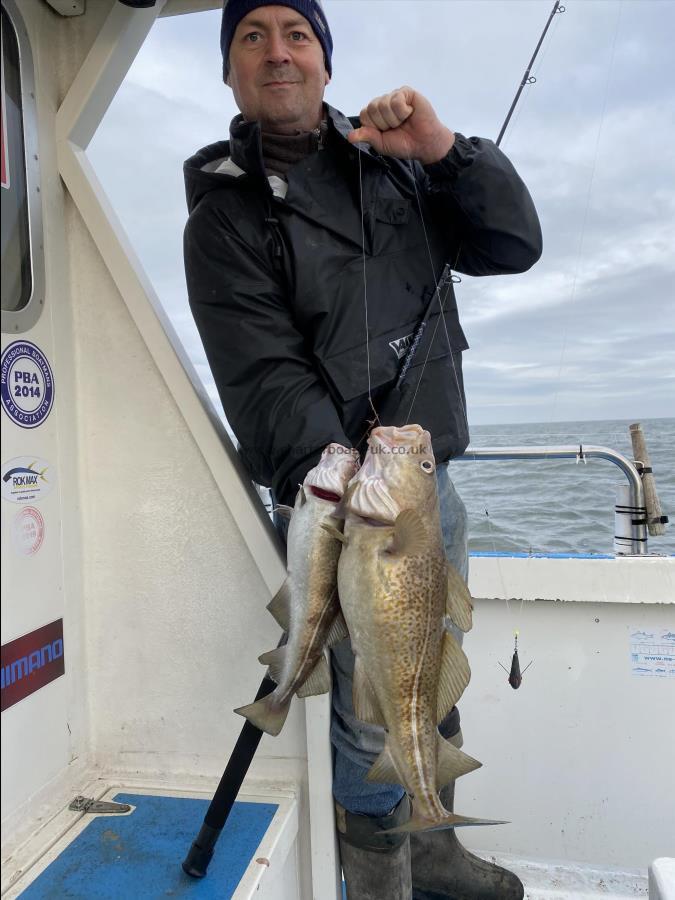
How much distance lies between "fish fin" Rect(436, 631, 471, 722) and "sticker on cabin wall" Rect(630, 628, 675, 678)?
1792 mm

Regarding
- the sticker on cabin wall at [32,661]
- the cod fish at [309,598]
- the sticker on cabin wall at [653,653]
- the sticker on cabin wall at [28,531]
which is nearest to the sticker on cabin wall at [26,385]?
the sticker on cabin wall at [28,531]

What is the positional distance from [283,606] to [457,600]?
0.45 meters

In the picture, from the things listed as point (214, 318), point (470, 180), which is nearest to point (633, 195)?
point (470, 180)

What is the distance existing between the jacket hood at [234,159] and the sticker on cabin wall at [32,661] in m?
1.49

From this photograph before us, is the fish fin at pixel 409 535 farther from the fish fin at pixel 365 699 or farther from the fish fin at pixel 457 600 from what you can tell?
the fish fin at pixel 365 699

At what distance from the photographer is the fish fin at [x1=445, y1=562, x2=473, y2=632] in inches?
62.3

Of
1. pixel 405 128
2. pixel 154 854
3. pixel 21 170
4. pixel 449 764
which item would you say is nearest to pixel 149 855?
pixel 154 854

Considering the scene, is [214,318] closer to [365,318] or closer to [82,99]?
[365,318]

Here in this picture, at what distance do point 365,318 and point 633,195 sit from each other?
11.0ft

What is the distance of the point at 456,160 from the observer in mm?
1937

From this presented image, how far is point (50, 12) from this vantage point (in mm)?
2246

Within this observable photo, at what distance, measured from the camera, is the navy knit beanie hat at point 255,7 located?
2.12m

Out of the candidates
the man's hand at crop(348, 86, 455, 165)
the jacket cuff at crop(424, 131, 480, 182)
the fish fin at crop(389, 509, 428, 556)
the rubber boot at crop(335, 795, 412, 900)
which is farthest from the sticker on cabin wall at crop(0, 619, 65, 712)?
the jacket cuff at crop(424, 131, 480, 182)

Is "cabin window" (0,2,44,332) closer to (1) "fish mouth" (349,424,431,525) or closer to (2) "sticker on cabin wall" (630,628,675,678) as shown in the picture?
(1) "fish mouth" (349,424,431,525)
